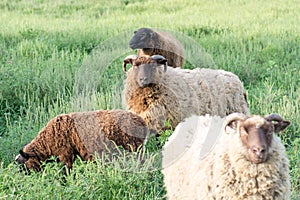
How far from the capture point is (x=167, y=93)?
6.69 metres

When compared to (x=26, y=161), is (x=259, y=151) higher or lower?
higher

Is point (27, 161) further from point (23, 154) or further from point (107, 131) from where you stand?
point (107, 131)

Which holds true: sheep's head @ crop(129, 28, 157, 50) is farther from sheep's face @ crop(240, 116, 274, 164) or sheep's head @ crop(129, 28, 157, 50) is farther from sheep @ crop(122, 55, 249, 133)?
sheep's face @ crop(240, 116, 274, 164)

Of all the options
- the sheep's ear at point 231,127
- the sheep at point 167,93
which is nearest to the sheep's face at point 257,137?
the sheep's ear at point 231,127

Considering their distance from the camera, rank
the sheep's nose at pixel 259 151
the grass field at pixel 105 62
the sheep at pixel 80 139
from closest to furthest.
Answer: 1. the sheep's nose at pixel 259 151
2. the grass field at pixel 105 62
3. the sheep at pixel 80 139

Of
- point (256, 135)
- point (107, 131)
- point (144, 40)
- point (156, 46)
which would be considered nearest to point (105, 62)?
point (144, 40)

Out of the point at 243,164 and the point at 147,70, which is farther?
the point at 147,70

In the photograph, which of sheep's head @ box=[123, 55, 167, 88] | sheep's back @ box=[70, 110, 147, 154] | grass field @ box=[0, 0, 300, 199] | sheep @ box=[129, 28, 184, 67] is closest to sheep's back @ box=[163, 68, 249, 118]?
sheep's head @ box=[123, 55, 167, 88]

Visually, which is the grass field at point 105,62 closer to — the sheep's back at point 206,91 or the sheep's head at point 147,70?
the sheep's back at point 206,91

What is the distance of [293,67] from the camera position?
34.4ft

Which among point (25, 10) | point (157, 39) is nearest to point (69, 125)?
point (157, 39)

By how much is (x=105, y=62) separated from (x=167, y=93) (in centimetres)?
255

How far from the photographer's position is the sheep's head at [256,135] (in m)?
4.09

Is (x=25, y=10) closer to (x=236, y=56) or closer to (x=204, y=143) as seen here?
(x=236, y=56)
